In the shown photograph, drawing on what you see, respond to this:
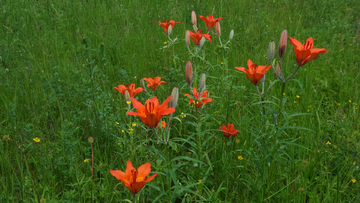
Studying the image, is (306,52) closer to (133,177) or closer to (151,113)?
(151,113)

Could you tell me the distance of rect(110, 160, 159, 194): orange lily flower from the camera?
1.05 metres

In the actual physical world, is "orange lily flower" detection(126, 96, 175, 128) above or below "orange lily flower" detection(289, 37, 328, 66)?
below

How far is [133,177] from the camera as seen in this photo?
42.4 inches

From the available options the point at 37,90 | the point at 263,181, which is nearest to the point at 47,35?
the point at 37,90

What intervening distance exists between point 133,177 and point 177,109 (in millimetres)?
1264

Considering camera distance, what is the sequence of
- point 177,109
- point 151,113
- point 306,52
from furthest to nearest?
1. point 177,109
2. point 306,52
3. point 151,113

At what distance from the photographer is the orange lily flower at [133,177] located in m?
1.05

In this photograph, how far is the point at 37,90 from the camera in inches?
94.7

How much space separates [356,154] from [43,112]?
2.34 metres

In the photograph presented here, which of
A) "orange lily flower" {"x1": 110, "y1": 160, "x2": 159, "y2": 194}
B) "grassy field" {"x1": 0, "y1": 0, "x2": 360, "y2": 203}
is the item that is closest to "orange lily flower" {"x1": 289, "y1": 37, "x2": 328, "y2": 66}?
"grassy field" {"x1": 0, "y1": 0, "x2": 360, "y2": 203}

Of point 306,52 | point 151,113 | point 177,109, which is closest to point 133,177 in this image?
point 151,113

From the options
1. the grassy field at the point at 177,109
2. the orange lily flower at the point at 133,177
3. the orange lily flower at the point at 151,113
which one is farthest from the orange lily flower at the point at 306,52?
the orange lily flower at the point at 133,177

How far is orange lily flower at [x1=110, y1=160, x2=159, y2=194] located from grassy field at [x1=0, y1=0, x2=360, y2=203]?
0.10 m

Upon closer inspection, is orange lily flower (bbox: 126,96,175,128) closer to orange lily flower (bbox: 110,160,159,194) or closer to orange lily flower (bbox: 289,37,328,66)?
orange lily flower (bbox: 110,160,159,194)
